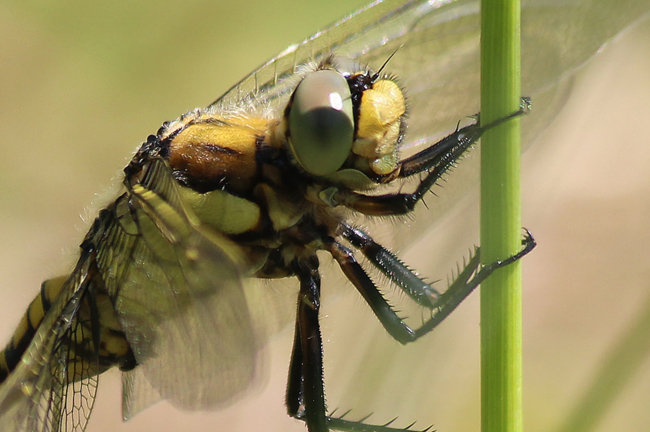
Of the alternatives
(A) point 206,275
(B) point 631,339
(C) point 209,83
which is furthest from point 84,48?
(B) point 631,339

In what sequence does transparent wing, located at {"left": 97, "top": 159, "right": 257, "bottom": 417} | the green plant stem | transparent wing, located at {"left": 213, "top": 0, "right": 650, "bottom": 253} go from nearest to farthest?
the green plant stem → transparent wing, located at {"left": 97, "top": 159, "right": 257, "bottom": 417} → transparent wing, located at {"left": 213, "top": 0, "right": 650, "bottom": 253}

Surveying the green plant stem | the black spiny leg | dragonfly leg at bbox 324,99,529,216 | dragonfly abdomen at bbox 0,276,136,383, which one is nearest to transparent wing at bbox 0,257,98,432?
dragonfly abdomen at bbox 0,276,136,383

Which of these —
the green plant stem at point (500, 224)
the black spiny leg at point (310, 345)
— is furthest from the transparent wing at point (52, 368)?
the green plant stem at point (500, 224)

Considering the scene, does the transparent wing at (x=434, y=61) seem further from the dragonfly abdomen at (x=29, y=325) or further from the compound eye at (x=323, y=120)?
the dragonfly abdomen at (x=29, y=325)

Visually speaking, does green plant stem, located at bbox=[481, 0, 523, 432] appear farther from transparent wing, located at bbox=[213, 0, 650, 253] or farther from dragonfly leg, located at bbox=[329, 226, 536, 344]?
transparent wing, located at bbox=[213, 0, 650, 253]

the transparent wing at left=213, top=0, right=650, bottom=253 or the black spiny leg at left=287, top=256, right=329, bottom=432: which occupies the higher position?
the transparent wing at left=213, top=0, right=650, bottom=253

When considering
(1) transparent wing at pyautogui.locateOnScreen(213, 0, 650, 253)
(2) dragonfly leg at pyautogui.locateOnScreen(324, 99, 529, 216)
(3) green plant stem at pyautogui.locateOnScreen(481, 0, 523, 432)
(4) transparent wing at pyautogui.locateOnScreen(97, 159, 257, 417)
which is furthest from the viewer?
(1) transparent wing at pyautogui.locateOnScreen(213, 0, 650, 253)
